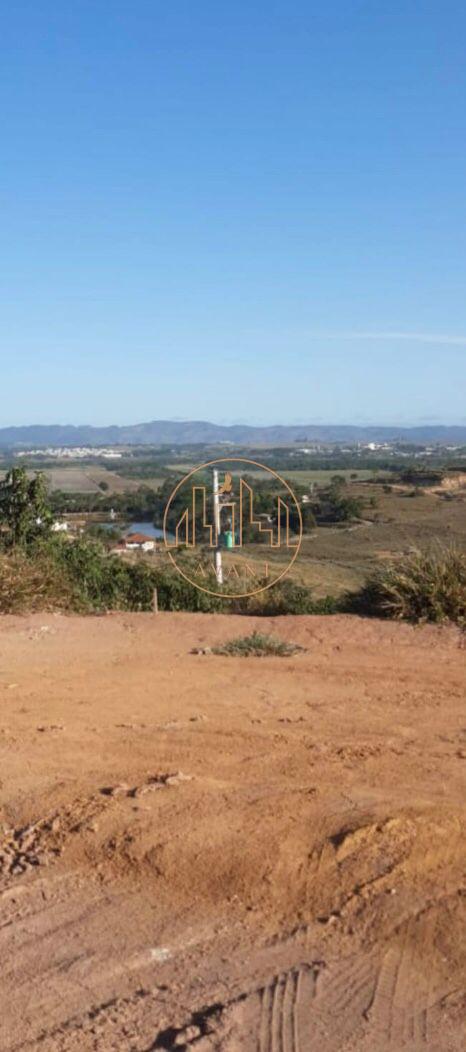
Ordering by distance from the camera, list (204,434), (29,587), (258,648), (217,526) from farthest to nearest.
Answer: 1. (204,434)
2. (217,526)
3. (29,587)
4. (258,648)

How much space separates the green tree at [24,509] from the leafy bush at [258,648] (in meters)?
5.01

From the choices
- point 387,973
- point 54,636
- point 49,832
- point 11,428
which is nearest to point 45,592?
point 54,636

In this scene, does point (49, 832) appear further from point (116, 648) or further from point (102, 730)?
point (116, 648)

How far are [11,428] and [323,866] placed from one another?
18443 centimetres

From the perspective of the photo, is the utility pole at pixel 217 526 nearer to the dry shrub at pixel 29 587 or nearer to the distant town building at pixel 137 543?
the dry shrub at pixel 29 587

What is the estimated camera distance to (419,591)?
1002cm

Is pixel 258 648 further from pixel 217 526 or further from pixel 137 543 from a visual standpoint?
pixel 137 543

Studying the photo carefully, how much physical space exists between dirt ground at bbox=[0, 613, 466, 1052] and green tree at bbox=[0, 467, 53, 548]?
6184 millimetres

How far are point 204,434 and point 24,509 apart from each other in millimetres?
91378

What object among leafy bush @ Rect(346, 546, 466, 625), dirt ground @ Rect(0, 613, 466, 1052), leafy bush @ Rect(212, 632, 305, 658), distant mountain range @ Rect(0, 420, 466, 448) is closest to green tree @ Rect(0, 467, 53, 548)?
leafy bush @ Rect(346, 546, 466, 625)

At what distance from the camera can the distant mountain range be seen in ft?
338

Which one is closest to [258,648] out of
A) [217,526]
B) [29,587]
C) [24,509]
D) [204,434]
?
[29,587]

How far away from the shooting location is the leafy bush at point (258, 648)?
870 cm

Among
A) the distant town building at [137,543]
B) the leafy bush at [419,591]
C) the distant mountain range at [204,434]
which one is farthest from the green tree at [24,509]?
the distant mountain range at [204,434]
